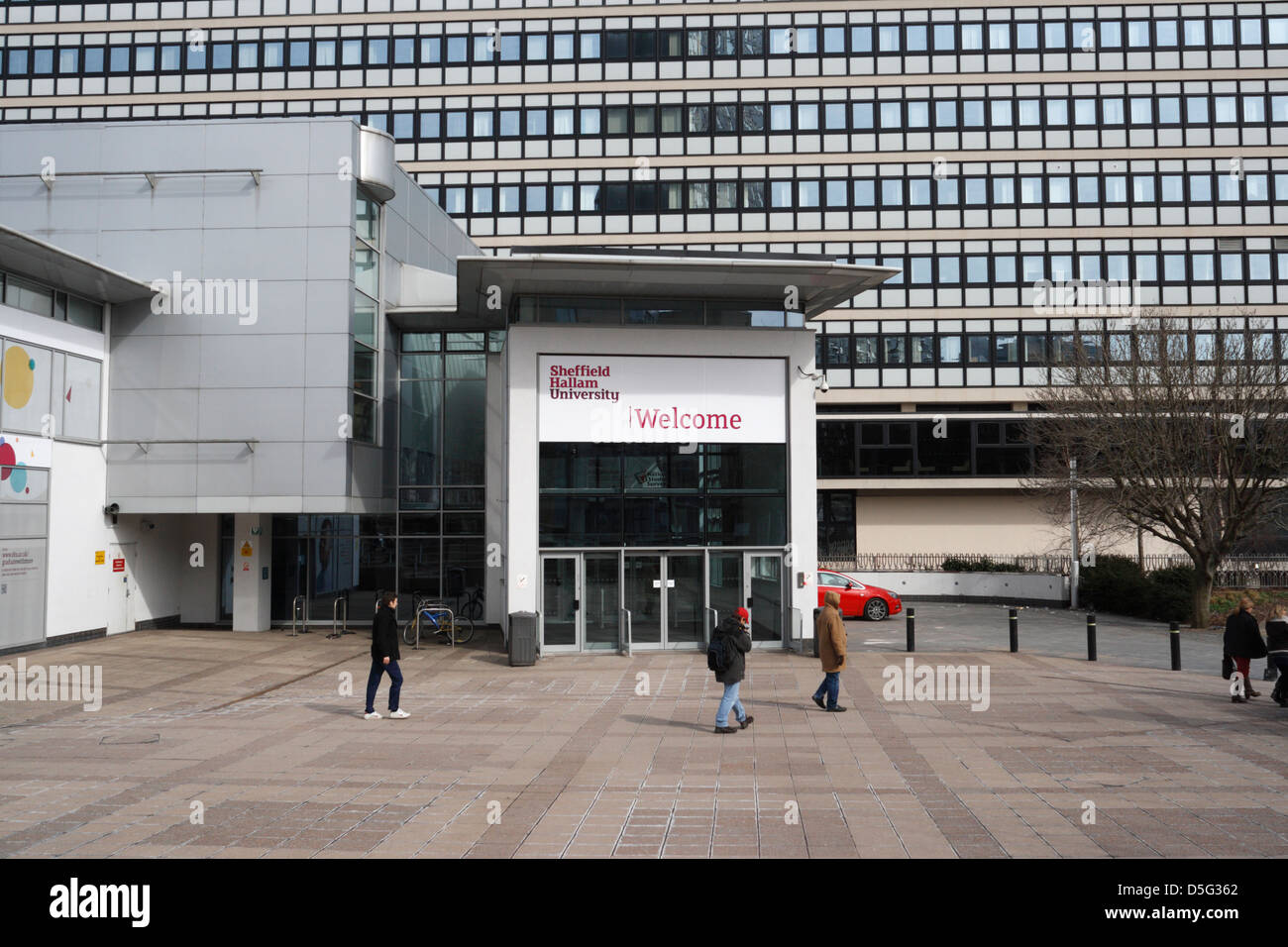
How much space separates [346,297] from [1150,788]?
18.4 m

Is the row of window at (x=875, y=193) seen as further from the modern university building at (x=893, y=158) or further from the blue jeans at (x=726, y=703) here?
the blue jeans at (x=726, y=703)

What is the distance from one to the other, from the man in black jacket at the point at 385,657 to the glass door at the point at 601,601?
624 centimetres

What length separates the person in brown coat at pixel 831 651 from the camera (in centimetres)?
1292

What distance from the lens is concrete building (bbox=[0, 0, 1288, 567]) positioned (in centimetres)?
4188

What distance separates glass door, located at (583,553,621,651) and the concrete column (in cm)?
936

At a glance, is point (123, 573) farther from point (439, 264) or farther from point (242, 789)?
point (242, 789)

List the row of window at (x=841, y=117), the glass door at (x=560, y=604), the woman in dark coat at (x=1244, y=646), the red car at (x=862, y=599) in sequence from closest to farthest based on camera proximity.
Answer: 1. the woman in dark coat at (x=1244, y=646)
2. the glass door at (x=560, y=604)
3. the red car at (x=862, y=599)
4. the row of window at (x=841, y=117)

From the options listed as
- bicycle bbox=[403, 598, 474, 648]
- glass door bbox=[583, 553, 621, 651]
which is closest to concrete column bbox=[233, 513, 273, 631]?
bicycle bbox=[403, 598, 474, 648]

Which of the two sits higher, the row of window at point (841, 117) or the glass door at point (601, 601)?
the row of window at point (841, 117)

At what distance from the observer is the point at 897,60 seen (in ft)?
140

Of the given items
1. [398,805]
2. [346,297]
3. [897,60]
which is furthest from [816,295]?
[897,60]

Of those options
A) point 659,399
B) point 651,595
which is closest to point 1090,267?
point 659,399

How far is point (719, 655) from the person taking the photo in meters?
11.6

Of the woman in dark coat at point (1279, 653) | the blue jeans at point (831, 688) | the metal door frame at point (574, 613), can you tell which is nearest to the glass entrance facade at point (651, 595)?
the metal door frame at point (574, 613)
